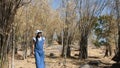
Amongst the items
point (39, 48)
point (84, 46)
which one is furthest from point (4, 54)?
point (84, 46)

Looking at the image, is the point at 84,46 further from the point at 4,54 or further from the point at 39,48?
the point at 39,48

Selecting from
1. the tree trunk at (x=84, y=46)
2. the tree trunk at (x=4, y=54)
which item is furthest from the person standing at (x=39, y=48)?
the tree trunk at (x=84, y=46)

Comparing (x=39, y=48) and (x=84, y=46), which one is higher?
(x=39, y=48)

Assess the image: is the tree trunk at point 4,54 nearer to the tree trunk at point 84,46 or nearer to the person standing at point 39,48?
the person standing at point 39,48

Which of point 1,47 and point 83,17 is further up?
point 83,17


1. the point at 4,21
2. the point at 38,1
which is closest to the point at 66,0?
the point at 38,1

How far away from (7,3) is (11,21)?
642 millimetres

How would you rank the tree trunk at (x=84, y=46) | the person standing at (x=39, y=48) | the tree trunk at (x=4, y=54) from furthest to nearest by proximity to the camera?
the tree trunk at (x=84, y=46), the tree trunk at (x=4, y=54), the person standing at (x=39, y=48)

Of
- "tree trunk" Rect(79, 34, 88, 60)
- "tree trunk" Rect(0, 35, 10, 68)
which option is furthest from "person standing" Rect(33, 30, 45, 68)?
"tree trunk" Rect(79, 34, 88, 60)

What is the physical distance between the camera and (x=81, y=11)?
95.2ft

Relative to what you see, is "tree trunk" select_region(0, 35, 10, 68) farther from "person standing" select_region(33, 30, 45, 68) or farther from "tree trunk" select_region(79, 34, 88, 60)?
"tree trunk" select_region(79, 34, 88, 60)

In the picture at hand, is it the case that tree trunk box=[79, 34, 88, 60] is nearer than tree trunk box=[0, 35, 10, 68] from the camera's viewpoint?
No

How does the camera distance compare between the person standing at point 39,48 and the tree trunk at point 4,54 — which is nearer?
the person standing at point 39,48

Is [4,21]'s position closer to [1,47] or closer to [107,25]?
[1,47]
